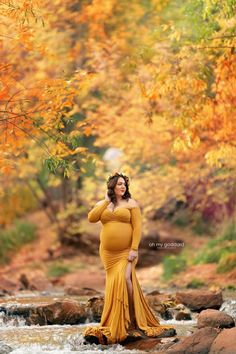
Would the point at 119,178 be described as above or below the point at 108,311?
above

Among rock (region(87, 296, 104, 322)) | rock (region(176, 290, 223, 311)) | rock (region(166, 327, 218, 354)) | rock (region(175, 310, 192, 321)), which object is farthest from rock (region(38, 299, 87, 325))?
rock (region(166, 327, 218, 354))

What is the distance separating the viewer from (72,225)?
26.3m

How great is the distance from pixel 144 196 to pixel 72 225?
20.8 feet

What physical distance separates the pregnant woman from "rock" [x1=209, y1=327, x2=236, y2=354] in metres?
1.44

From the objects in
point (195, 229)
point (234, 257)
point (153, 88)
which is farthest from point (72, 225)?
point (153, 88)

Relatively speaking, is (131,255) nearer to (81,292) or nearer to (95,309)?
(95,309)

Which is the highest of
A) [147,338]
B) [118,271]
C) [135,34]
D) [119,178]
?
[135,34]

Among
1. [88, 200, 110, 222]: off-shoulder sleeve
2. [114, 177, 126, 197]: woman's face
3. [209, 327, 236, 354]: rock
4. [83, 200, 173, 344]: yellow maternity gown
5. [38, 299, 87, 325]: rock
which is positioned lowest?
[209, 327, 236, 354]: rock

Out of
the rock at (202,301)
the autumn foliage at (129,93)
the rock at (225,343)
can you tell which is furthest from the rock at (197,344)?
the rock at (202,301)

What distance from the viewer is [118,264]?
1012cm

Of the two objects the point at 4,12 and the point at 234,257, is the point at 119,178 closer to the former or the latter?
the point at 4,12

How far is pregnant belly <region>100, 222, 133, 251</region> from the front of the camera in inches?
397

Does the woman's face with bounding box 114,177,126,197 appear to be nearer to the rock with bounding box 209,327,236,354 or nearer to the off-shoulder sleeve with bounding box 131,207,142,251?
the off-shoulder sleeve with bounding box 131,207,142,251

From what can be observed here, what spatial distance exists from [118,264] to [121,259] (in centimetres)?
8
